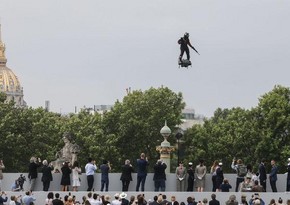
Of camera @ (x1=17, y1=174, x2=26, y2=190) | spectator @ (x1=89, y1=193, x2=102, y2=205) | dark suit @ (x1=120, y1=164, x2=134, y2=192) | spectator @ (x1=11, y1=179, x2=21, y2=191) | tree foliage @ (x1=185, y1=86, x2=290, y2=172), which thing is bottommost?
spectator @ (x1=89, y1=193, x2=102, y2=205)

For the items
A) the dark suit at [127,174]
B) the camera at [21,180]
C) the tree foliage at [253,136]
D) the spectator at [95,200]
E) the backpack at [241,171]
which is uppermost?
the tree foliage at [253,136]

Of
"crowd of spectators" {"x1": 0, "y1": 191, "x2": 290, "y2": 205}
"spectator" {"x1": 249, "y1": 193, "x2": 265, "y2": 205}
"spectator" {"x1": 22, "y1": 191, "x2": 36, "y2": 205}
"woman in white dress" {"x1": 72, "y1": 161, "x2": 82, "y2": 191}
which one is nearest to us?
"spectator" {"x1": 249, "y1": 193, "x2": 265, "y2": 205}

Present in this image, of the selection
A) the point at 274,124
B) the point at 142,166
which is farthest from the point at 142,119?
the point at 142,166

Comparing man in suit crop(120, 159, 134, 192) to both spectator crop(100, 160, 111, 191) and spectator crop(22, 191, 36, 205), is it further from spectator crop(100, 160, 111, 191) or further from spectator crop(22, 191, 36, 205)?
spectator crop(22, 191, 36, 205)

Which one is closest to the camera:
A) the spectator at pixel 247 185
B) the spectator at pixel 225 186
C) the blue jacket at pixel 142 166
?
the spectator at pixel 247 185

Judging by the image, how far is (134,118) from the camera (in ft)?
359

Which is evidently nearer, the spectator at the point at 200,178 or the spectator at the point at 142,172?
the spectator at the point at 142,172

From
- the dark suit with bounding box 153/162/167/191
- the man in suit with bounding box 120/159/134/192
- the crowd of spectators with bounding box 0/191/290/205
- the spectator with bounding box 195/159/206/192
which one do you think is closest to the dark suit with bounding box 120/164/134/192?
the man in suit with bounding box 120/159/134/192

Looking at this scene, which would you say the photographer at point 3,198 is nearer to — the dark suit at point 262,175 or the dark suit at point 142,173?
the dark suit at point 142,173

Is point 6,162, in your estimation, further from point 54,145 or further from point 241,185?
point 241,185

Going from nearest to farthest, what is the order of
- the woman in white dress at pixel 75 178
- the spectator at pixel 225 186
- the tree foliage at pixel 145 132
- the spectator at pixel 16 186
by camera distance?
the spectator at pixel 225 186 → the woman in white dress at pixel 75 178 → the spectator at pixel 16 186 → the tree foliage at pixel 145 132

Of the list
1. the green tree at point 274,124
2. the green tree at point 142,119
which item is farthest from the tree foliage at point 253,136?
the green tree at point 142,119

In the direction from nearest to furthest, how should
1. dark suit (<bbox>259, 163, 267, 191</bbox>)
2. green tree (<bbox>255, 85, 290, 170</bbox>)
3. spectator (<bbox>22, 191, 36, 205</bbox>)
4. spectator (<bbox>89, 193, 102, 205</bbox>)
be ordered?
spectator (<bbox>89, 193, 102, 205</bbox>) < spectator (<bbox>22, 191, 36, 205</bbox>) < dark suit (<bbox>259, 163, 267, 191</bbox>) < green tree (<bbox>255, 85, 290, 170</bbox>)

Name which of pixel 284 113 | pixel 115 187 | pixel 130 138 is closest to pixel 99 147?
pixel 130 138
